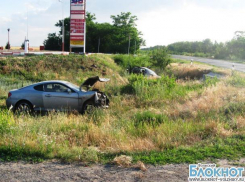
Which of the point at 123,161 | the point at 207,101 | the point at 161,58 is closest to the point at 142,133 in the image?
the point at 123,161

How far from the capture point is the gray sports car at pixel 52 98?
1149 centimetres

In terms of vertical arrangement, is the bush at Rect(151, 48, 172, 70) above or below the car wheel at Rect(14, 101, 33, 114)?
above

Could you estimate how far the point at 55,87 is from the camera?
11.8 metres

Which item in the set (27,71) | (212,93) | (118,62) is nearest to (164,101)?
(212,93)

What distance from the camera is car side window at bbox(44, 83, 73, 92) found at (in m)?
11.8

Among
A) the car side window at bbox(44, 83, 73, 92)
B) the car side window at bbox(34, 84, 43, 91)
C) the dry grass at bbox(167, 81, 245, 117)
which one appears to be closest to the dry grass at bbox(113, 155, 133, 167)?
the dry grass at bbox(167, 81, 245, 117)

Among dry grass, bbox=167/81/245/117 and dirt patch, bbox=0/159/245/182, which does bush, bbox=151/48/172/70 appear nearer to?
dry grass, bbox=167/81/245/117

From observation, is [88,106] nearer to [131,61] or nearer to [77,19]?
[77,19]

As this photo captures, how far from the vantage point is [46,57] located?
23.2m

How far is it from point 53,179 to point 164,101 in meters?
8.78

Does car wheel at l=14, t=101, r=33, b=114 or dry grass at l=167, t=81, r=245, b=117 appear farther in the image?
car wheel at l=14, t=101, r=33, b=114

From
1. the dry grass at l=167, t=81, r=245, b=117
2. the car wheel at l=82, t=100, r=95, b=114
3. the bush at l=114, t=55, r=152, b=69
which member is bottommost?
the car wheel at l=82, t=100, r=95, b=114

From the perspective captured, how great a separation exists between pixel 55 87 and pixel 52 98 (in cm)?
49

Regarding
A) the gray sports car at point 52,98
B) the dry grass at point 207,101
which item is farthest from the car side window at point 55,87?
the dry grass at point 207,101
